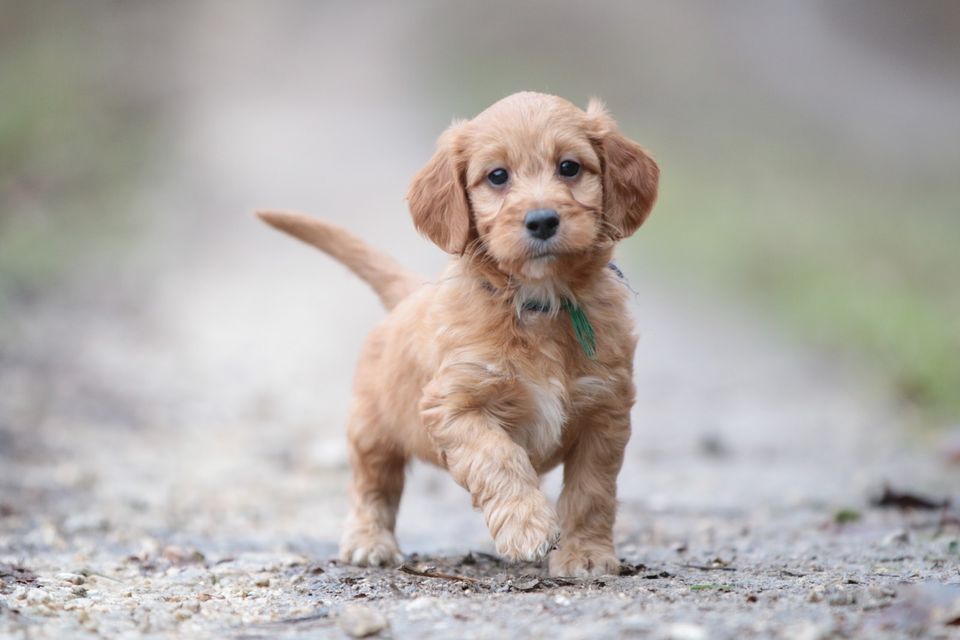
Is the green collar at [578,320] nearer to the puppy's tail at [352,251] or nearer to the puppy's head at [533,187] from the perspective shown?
the puppy's head at [533,187]

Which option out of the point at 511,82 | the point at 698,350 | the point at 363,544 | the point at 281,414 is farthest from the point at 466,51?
the point at 363,544

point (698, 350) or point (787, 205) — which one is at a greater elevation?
point (787, 205)

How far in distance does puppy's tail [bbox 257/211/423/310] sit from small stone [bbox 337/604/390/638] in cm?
223

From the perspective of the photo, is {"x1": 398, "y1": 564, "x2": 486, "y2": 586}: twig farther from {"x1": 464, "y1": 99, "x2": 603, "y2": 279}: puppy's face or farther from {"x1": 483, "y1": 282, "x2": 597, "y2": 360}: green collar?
{"x1": 464, "y1": 99, "x2": 603, "y2": 279}: puppy's face

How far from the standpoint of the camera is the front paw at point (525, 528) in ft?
13.1

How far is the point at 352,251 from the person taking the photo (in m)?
5.57

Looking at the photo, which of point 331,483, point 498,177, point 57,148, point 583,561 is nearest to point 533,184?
point 498,177

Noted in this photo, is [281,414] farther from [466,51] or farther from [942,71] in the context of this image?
[466,51]

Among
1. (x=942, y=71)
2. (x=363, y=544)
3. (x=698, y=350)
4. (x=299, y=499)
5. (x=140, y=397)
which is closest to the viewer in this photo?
(x=363, y=544)

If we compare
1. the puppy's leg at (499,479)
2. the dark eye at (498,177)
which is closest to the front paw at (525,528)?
the puppy's leg at (499,479)

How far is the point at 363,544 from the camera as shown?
5.11 metres

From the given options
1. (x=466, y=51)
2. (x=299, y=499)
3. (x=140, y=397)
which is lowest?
(x=299, y=499)

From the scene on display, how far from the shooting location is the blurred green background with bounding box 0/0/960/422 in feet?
44.4

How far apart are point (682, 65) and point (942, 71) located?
7.10 m
